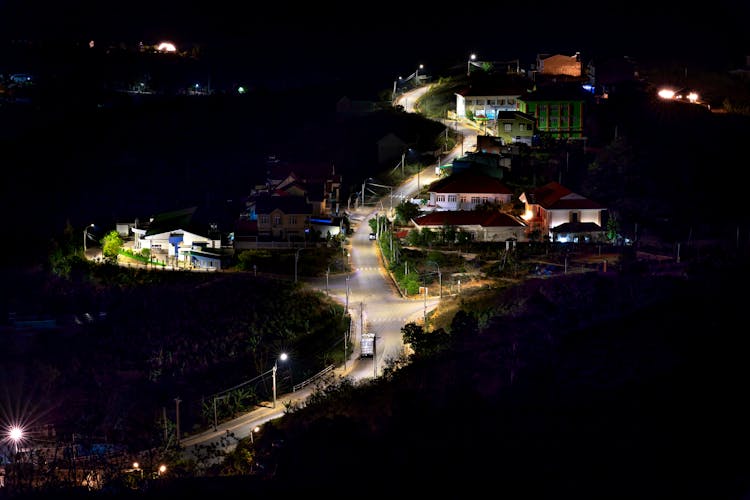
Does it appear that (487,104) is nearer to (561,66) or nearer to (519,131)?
(519,131)

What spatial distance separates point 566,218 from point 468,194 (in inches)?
109

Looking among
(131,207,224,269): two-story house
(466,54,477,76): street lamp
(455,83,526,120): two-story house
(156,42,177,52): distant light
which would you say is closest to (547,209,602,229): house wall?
(131,207,224,269): two-story house

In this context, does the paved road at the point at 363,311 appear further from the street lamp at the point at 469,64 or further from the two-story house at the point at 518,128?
the street lamp at the point at 469,64

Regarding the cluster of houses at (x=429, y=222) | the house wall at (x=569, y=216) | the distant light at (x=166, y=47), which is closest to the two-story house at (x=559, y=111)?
the cluster of houses at (x=429, y=222)

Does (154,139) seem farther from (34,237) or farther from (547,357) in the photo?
(547,357)

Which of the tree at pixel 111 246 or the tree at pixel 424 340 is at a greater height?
the tree at pixel 111 246

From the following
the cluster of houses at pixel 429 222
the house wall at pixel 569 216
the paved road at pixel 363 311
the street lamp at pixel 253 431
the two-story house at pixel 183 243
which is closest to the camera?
the street lamp at pixel 253 431

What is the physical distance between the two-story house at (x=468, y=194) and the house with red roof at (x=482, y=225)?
98 centimetres

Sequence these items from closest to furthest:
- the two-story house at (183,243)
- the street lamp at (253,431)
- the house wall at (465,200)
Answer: the street lamp at (253,431) → the two-story house at (183,243) → the house wall at (465,200)

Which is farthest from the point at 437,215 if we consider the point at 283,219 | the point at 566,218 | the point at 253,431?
the point at 253,431

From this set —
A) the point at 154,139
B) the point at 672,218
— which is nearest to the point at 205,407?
the point at 672,218

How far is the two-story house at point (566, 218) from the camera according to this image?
25781 millimetres

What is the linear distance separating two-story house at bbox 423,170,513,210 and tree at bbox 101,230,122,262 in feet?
27.0

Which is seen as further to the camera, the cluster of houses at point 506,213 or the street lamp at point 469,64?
the street lamp at point 469,64
